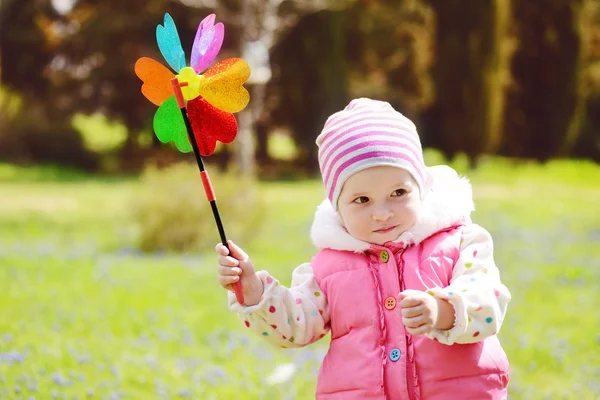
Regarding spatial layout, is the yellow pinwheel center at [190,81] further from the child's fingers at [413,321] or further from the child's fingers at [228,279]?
the child's fingers at [413,321]

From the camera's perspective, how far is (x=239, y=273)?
8.45 ft

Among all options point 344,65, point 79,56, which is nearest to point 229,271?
point 344,65

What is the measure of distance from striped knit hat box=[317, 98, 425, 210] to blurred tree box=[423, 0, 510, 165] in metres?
19.8

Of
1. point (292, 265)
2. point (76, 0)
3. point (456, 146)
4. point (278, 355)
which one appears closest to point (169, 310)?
point (278, 355)

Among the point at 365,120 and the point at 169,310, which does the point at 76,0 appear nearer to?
the point at 169,310

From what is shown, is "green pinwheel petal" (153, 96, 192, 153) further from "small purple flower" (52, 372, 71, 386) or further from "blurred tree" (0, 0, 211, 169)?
"blurred tree" (0, 0, 211, 169)

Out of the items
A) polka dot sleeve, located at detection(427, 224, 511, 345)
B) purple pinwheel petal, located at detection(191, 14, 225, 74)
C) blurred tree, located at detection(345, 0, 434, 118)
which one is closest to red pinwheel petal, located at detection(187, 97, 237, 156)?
purple pinwheel petal, located at detection(191, 14, 225, 74)

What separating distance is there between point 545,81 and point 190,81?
22.0 m

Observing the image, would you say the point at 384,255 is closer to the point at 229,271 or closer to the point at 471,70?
the point at 229,271

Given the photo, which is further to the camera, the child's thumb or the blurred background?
the blurred background

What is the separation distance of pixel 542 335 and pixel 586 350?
18.6 inches

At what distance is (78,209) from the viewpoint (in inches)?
635

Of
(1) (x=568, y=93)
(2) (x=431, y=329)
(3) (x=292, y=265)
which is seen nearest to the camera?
(2) (x=431, y=329)

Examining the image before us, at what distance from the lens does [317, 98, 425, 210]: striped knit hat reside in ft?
8.55
